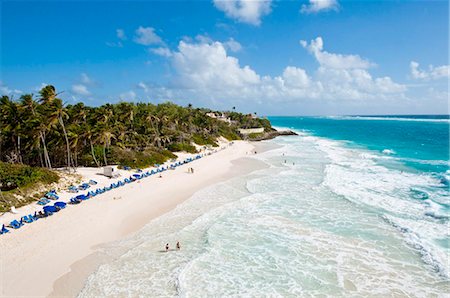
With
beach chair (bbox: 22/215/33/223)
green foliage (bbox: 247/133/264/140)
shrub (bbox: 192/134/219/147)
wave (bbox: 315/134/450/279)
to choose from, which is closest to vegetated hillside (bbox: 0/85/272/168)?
shrub (bbox: 192/134/219/147)

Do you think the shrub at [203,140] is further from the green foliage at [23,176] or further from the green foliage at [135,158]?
the green foliage at [23,176]

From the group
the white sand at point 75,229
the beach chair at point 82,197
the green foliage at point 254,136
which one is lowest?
the white sand at point 75,229

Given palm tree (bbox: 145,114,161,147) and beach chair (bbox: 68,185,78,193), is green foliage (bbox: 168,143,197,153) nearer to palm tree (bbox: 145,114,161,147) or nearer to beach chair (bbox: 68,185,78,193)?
palm tree (bbox: 145,114,161,147)

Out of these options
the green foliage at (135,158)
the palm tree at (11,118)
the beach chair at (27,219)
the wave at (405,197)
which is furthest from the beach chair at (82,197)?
the wave at (405,197)

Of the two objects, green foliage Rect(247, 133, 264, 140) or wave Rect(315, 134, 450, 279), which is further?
green foliage Rect(247, 133, 264, 140)

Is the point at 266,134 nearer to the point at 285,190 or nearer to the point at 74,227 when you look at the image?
the point at 285,190

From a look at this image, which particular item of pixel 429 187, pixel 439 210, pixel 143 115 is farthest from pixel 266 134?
pixel 439 210
